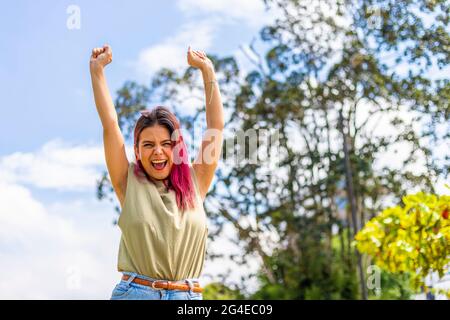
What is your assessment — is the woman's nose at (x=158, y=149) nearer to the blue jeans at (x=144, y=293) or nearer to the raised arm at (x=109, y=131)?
the raised arm at (x=109, y=131)

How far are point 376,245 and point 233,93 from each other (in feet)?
18.7

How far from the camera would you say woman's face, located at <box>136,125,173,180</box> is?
1674 millimetres

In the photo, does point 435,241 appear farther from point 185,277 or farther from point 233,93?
point 233,93

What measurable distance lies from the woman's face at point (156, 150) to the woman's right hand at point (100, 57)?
20 cm

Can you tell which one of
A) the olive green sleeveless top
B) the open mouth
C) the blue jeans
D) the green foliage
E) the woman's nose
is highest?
the green foliage

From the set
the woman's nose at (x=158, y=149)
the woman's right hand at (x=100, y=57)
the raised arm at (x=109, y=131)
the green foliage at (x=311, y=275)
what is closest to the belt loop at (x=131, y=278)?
the raised arm at (x=109, y=131)

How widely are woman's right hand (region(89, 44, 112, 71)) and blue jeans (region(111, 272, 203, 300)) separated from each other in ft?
1.75

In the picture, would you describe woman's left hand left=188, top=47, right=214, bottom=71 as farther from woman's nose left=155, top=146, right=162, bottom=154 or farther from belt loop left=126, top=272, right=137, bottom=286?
belt loop left=126, top=272, right=137, bottom=286

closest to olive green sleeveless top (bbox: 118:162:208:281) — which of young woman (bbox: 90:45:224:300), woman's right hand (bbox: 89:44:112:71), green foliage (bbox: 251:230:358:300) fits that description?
young woman (bbox: 90:45:224:300)

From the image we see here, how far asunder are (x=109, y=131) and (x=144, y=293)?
0.42m

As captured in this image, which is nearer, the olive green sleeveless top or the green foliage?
Result: the olive green sleeveless top

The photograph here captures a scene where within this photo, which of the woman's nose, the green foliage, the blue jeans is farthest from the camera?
the green foliage

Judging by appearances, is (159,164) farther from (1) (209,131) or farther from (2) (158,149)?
(1) (209,131)

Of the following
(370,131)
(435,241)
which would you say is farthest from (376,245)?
(370,131)
